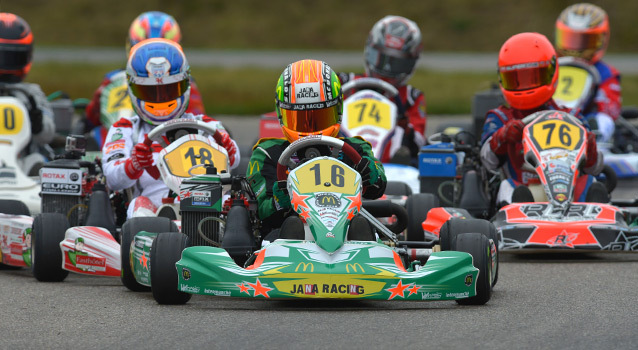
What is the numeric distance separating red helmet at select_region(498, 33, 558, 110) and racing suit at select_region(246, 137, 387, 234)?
2842 mm

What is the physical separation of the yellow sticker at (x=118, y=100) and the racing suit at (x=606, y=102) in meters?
4.63

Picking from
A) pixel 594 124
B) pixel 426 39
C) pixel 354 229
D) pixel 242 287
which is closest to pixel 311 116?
pixel 354 229

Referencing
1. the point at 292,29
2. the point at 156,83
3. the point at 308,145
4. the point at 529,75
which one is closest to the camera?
the point at 308,145

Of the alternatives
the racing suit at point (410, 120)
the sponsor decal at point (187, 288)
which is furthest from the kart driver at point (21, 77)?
the sponsor decal at point (187, 288)

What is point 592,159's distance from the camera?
9.33 meters

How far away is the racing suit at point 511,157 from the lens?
30.7ft

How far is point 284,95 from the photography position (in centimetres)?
729

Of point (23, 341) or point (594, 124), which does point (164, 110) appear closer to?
point (23, 341)

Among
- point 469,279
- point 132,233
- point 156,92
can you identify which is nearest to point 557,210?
point 469,279

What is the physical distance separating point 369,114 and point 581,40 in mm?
3719

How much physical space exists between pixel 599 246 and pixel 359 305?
2578 mm

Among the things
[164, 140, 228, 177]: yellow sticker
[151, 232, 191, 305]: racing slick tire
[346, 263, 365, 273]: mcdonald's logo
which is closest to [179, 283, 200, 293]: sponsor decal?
[151, 232, 191, 305]: racing slick tire

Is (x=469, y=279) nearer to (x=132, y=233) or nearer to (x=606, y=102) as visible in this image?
(x=132, y=233)

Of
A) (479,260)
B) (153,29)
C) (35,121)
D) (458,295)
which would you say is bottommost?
(458,295)
